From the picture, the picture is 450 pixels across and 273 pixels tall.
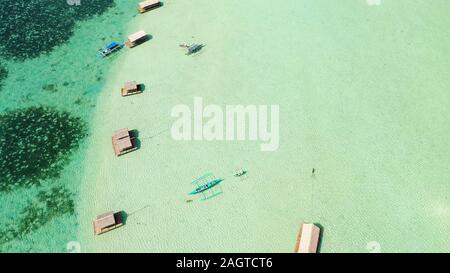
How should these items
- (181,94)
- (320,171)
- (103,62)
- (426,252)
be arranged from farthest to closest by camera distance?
(103,62) < (181,94) < (320,171) < (426,252)

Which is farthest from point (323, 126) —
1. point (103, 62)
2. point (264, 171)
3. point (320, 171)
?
point (103, 62)

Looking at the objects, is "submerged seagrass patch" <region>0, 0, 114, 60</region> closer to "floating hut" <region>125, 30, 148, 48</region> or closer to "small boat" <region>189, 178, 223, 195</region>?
"floating hut" <region>125, 30, 148, 48</region>

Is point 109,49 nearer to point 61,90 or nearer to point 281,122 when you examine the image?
point 61,90

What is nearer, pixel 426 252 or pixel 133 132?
pixel 426 252

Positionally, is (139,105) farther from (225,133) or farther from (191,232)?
(191,232)

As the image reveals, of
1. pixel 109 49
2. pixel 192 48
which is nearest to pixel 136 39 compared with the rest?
pixel 109 49

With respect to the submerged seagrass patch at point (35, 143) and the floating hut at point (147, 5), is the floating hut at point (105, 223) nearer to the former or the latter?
the submerged seagrass patch at point (35, 143)

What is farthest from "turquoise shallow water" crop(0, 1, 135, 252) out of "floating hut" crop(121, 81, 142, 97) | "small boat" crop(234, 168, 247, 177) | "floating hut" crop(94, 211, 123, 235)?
"small boat" crop(234, 168, 247, 177)
